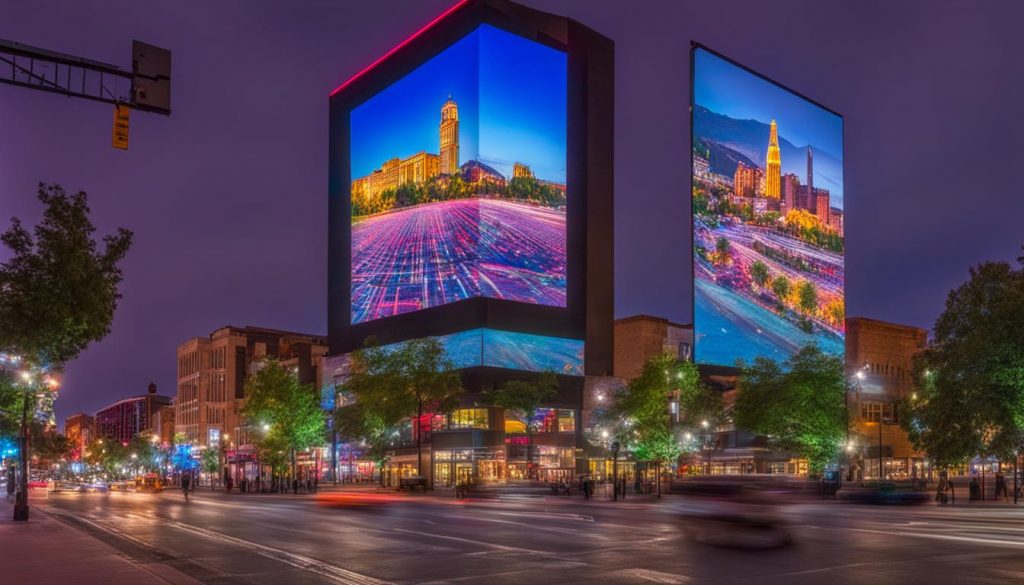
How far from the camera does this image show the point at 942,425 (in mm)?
56719

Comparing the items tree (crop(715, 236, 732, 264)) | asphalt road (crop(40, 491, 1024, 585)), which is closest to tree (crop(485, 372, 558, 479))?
tree (crop(715, 236, 732, 264))

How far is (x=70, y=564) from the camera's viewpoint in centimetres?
1972

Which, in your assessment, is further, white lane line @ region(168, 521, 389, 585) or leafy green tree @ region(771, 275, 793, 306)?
leafy green tree @ region(771, 275, 793, 306)

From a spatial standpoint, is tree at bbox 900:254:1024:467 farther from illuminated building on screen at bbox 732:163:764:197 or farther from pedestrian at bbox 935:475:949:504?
illuminated building on screen at bbox 732:163:764:197

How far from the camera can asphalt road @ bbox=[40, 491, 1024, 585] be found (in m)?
18.1

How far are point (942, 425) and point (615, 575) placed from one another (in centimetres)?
4603

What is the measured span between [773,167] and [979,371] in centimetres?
9116

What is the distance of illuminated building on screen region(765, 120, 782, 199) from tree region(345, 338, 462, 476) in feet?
228

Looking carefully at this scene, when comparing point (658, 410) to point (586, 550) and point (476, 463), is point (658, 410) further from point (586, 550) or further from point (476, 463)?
point (586, 550)

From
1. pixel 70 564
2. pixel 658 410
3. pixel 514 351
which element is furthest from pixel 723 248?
pixel 70 564

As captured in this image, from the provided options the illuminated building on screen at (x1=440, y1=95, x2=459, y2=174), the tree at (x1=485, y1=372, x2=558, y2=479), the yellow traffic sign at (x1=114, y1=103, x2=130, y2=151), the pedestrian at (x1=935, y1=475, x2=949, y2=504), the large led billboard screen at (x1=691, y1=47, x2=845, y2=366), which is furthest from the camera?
the large led billboard screen at (x1=691, y1=47, x2=845, y2=366)

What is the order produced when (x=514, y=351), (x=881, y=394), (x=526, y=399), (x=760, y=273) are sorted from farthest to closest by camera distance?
(x=760, y=273), (x=881, y=394), (x=514, y=351), (x=526, y=399)

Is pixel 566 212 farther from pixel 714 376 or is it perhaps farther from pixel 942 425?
pixel 942 425

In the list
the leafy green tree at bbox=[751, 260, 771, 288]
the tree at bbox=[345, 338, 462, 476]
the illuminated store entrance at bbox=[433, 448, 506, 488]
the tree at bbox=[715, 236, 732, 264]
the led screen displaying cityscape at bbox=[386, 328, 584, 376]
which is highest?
the tree at bbox=[715, 236, 732, 264]
